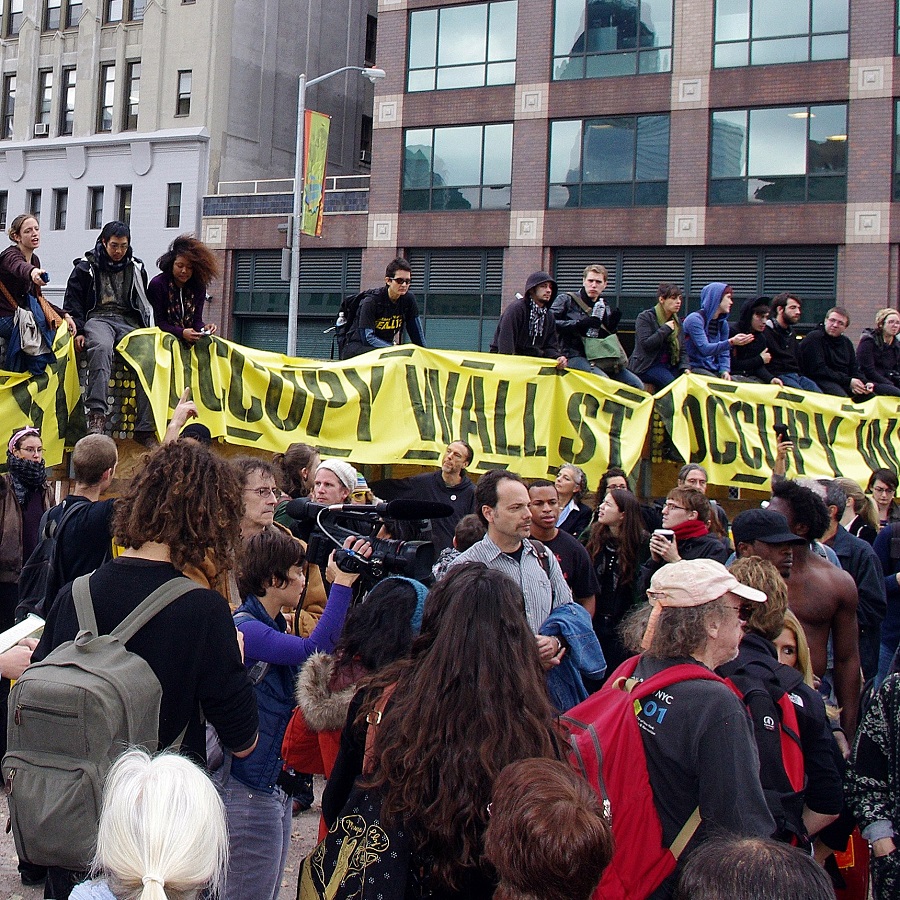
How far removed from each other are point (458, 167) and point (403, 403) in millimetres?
21997

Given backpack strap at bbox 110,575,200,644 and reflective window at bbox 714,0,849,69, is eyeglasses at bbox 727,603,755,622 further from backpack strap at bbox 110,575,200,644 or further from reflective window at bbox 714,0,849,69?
reflective window at bbox 714,0,849,69

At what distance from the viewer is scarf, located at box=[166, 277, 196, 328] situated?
856 centimetres

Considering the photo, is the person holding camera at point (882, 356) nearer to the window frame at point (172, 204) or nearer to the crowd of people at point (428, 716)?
the crowd of people at point (428, 716)

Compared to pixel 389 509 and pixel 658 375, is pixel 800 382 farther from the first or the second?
pixel 389 509

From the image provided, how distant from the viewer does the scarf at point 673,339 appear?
11461mm

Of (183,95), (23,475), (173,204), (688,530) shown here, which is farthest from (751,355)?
(183,95)

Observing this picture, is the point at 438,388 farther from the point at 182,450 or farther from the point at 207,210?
the point at 207,210

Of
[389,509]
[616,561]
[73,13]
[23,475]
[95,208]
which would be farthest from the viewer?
[73,13]

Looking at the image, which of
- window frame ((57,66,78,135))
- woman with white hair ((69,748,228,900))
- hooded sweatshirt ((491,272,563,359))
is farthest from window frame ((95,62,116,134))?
woman with white hair ((69,748,228,900))

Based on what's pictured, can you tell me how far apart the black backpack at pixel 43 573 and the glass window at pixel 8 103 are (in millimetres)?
38365

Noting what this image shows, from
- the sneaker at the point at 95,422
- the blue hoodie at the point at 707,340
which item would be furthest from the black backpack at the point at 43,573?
the blue hoodie at the point at 707,340

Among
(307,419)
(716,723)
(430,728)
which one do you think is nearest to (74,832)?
(430,728)

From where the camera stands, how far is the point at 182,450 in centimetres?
336

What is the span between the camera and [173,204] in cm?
3584
